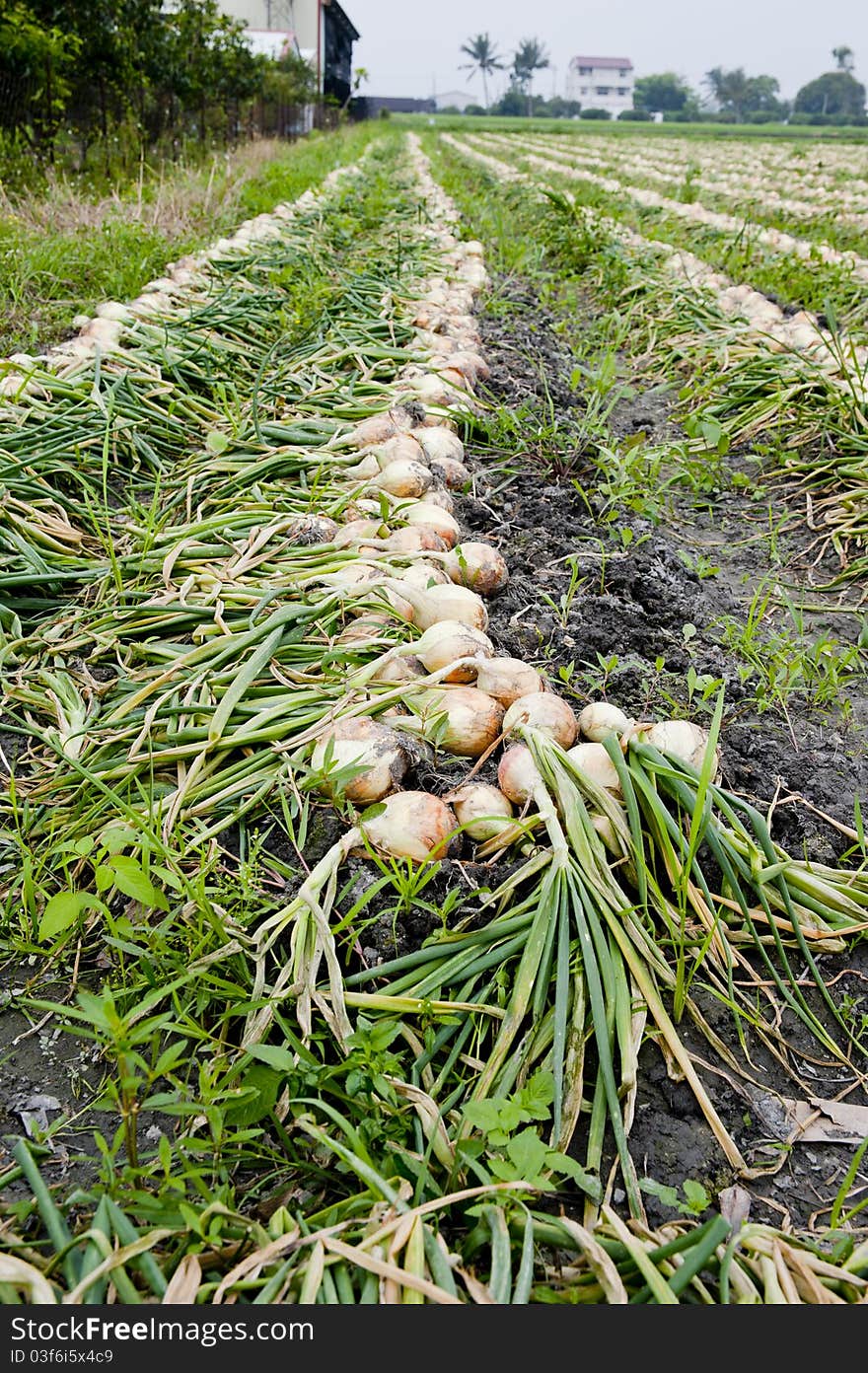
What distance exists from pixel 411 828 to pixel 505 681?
1.37 feet

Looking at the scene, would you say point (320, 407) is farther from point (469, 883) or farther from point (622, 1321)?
point (622, 1321)

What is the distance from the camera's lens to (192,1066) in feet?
4.63

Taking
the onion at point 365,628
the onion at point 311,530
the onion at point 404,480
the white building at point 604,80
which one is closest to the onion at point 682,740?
the onion at point 365,628

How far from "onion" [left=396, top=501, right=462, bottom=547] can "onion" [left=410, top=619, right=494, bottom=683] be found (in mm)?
539

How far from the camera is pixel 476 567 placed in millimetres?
2387

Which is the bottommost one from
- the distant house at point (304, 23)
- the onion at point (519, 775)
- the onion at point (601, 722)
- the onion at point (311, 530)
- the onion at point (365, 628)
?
the onion at point (519, 775)

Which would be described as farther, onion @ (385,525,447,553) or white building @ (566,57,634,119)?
white building @ (566,57,634,119)

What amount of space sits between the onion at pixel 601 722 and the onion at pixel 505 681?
124 millimetres

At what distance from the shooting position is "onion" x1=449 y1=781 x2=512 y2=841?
1679 mm

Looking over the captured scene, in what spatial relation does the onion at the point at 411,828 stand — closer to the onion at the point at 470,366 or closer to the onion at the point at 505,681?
the onion at the point at 505,681

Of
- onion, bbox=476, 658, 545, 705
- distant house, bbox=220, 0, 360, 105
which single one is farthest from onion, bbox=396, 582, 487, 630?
distant house, bbox=220, 0, 360, 105

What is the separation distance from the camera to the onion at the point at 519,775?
1.68 m

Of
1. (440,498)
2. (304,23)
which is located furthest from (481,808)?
(304,23)

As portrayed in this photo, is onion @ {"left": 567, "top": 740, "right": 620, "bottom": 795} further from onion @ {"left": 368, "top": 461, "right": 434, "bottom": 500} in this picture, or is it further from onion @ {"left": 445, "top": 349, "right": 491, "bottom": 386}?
onion @ {"left": 445, "top": 349, "right": 491, "bottom": 386}
